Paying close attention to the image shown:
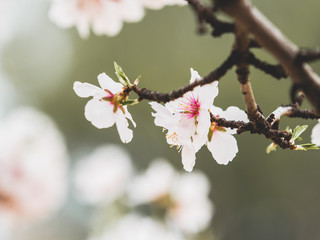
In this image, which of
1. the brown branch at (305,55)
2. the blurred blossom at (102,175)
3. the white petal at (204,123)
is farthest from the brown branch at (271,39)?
the blurred blossom at (102,175)

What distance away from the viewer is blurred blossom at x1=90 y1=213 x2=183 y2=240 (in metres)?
1.16

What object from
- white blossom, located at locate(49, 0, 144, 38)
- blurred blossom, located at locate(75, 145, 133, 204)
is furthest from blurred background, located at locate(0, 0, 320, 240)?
white blossom, located at locate(49, 0, 144, 38)

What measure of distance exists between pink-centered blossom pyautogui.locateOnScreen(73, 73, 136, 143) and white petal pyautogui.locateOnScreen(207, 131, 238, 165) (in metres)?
0.09

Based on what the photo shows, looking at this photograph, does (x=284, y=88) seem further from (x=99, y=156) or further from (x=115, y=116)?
(x=115, y=116)

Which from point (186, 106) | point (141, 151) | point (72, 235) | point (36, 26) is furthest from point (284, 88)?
point (186, 106)

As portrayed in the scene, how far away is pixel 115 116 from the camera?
45 cm

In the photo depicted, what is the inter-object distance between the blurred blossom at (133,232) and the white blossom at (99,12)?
626 millimetres

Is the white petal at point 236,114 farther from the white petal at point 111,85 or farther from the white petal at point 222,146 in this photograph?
the white petal at point 111,85

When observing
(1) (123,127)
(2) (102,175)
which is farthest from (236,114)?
(2) (102,175)

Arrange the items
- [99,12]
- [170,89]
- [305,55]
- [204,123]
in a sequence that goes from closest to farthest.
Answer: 1. [305,55]
2. [204,123]
3. [99,12]
4. [170,89]

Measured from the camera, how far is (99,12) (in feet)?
2.44

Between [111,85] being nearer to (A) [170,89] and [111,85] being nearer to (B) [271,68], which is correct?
(B) [271,68]

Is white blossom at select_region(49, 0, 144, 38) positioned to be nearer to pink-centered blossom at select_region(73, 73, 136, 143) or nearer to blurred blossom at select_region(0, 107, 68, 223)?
pink-centered blossom at select_region(73, 73, 136, 143)

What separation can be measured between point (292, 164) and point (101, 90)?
18.3ft
